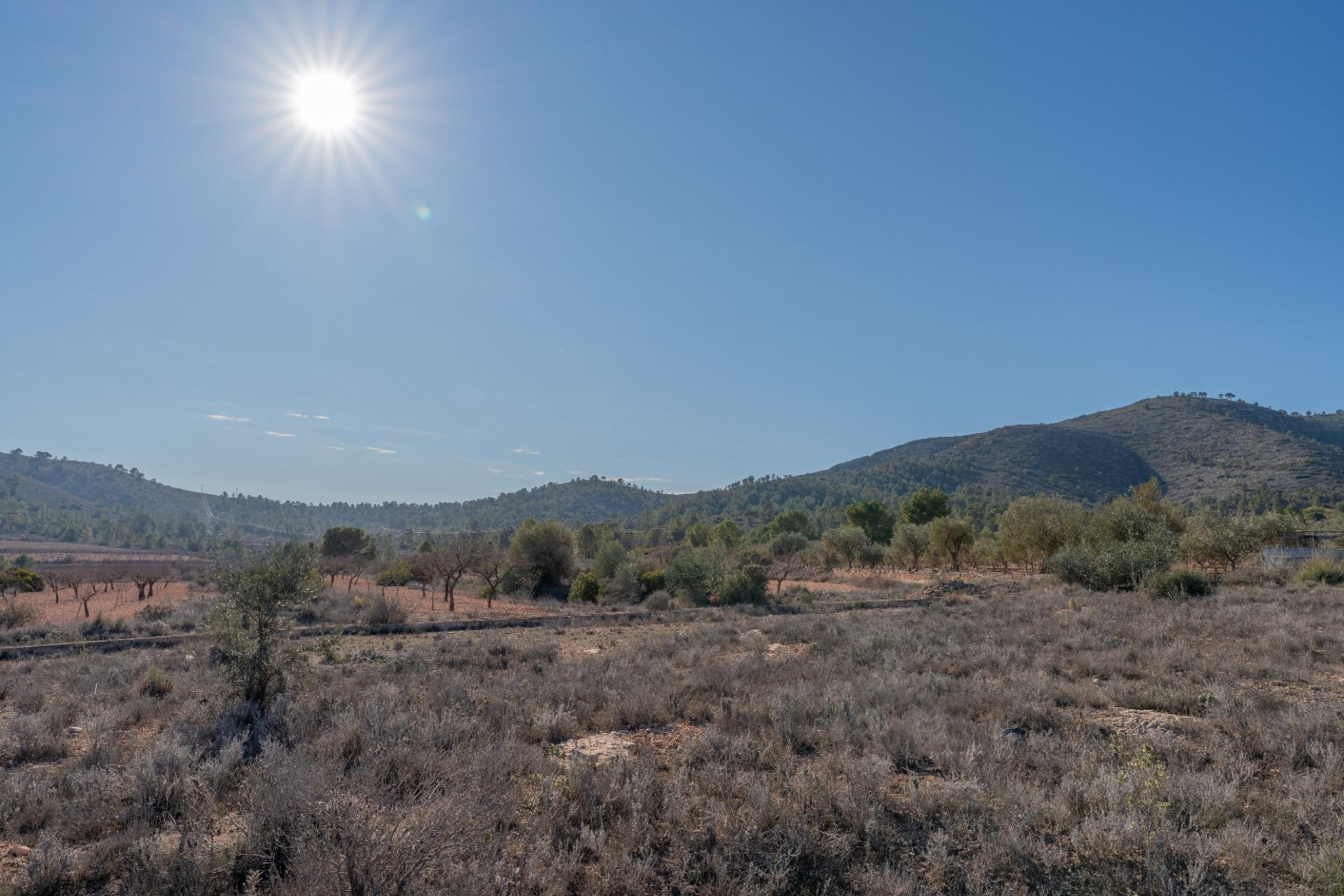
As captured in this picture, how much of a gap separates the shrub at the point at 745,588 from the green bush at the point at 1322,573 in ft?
72.2

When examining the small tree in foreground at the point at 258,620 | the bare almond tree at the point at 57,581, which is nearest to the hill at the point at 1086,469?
the small tree in foreground at the point at 258,620

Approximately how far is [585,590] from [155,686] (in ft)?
89.4

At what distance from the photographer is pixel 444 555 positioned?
1395 inches

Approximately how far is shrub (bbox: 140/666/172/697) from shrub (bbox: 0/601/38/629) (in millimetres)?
20055

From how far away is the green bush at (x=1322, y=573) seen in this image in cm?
2384

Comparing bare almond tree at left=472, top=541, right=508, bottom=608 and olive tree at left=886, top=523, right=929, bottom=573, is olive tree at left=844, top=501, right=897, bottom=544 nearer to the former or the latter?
olive tree at left=886, top=523, right=929, bottom=573

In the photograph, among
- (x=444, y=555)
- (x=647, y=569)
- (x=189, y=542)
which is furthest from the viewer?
(x=189, y=542)

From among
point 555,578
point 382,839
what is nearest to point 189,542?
point 555,578

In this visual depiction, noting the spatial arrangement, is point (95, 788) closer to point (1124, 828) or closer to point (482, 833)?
point (482, 833)

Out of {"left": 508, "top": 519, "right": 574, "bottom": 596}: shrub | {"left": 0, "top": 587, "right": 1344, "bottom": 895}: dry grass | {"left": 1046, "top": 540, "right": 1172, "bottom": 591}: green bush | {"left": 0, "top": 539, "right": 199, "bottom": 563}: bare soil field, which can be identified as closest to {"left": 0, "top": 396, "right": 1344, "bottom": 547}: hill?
{"left": 0, "top": 539, "right": 199, "bottom": 563}: bare soil field

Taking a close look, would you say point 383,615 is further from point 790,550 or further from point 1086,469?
point 1086,469

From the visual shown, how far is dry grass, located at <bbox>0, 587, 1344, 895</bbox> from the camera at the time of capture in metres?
4.54

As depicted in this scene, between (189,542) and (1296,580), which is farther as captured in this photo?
(189,542)

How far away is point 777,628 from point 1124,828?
13657 mm
